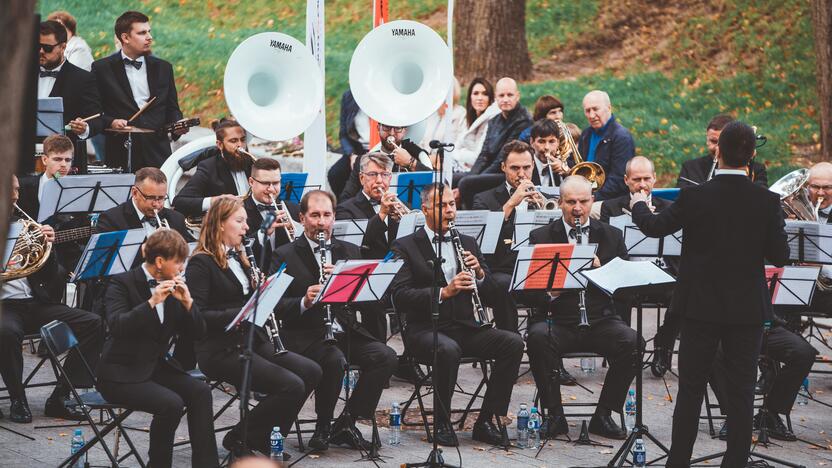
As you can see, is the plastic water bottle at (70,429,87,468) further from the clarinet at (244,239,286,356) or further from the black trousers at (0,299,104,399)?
the clarinet at (244,239,286,356)

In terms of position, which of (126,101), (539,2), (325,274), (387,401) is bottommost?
(387,401)

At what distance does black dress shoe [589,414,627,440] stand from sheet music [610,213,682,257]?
4.67 feet

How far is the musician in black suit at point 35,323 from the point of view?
27.3 feet

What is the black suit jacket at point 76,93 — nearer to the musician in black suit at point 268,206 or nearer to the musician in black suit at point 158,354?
the musician in black suit at point 268,206

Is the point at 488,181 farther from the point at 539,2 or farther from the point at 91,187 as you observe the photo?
the point at 539,2

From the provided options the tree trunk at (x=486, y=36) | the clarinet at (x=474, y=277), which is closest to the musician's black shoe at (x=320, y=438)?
the clarinet at (x=474, y=277)

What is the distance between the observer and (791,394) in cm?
877

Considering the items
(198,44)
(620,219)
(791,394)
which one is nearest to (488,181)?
(620,219)

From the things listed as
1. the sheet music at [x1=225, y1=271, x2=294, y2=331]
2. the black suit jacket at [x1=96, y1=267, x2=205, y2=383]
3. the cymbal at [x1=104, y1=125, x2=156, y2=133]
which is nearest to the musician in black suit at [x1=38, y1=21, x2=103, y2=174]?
the cymbal at [x1=104, y1=125, x2=156, y2=133]

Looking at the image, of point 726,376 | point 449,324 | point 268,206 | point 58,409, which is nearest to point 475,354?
point 449,324

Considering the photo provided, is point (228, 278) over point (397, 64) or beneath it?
beneath

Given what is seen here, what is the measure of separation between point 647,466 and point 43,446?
4167mm

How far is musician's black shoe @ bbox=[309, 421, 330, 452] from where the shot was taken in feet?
26.3

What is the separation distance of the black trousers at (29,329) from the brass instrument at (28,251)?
263 millimetres
